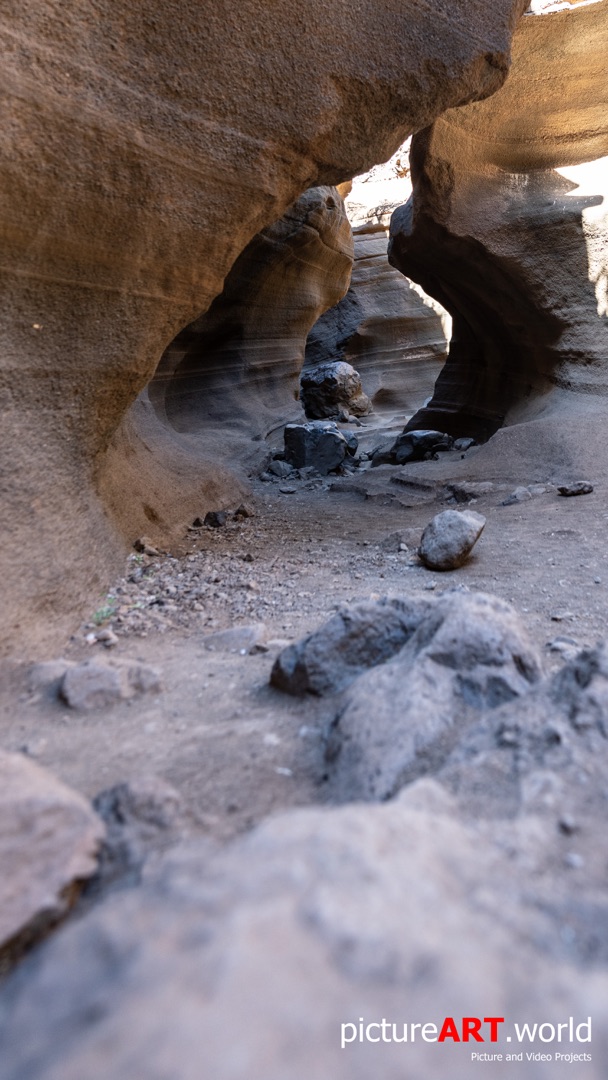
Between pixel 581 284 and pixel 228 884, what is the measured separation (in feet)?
18.3

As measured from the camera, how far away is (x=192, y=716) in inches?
63.4

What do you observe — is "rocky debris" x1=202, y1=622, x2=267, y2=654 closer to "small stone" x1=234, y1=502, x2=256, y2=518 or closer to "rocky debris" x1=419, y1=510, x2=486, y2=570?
"rocky debris" x1=419, y1=510, x2=486, y2=570

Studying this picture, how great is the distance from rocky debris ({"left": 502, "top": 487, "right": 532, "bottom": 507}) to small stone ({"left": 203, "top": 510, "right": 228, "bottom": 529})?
1.72 meters

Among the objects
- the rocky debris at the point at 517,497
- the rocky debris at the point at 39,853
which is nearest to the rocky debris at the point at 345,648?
the rocky debris at the point at 39,853

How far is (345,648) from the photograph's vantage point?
170 centimetres

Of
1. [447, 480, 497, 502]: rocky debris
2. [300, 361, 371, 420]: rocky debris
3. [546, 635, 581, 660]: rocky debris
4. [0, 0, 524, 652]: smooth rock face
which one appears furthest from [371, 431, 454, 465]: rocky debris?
[546, 635, 581, 660]: rocky debris

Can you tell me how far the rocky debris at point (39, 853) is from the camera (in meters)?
0.87

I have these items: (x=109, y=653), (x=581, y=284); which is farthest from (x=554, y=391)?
(x=109, y=653)

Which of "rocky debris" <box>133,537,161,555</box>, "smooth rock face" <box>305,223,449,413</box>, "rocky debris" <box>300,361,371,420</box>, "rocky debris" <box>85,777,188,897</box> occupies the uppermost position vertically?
"smooth rock face" <box>305,223,449,413</box>

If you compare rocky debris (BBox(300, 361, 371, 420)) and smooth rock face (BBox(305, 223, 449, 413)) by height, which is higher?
smooth rock face (BBox(305, 223, 449, 413))

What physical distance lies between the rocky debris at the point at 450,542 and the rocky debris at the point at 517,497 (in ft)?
3.92

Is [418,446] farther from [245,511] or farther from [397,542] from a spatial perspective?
[397,542]

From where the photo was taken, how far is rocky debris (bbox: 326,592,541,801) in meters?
1.22

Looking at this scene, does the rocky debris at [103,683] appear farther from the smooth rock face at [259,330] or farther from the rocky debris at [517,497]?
the smooth rock face at [259,330]
